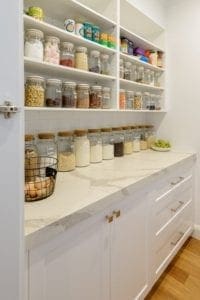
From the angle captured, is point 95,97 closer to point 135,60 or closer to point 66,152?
point 66,152

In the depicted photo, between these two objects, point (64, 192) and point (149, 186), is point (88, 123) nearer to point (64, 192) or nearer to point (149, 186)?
point (149, 186)

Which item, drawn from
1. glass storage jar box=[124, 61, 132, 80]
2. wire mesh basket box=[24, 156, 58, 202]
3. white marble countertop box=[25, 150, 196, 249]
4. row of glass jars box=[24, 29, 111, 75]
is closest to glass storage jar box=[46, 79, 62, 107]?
row of glass jars box=[24, 29, 111, 75]

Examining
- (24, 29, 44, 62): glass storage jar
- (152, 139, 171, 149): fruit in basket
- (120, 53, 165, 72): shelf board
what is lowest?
(152, 139, 171, 149): fruit in basket

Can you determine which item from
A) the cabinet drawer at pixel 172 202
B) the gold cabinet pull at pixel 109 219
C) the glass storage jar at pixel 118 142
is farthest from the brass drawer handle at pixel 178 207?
the gold cabinet pull at pixel 109 219

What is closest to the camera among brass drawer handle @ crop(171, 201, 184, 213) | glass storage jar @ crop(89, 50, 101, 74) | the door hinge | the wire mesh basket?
the door hinge

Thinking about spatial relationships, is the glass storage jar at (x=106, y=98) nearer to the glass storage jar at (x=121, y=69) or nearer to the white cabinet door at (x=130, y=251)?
the glass storage jar at (x=121, y=69)

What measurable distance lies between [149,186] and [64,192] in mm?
580

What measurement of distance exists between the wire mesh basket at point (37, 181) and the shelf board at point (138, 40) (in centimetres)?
116

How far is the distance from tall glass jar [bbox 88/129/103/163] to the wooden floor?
972 millimetres

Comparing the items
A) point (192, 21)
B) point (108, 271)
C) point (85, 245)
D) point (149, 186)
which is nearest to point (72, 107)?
point (149, 186)

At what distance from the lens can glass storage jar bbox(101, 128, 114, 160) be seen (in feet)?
6.70

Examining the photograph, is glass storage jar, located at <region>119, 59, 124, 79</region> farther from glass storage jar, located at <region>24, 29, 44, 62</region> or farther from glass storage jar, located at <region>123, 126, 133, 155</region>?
glass storage jar, located at <region>24, 29, 44, 62</region>

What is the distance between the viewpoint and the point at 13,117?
635mm

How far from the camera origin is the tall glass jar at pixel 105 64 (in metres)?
1.77
